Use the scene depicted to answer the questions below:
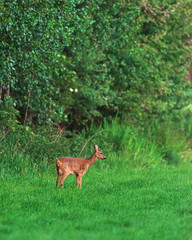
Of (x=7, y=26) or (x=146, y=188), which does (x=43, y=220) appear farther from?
(x=7, y=26)

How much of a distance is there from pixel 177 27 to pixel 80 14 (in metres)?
→ 6.74

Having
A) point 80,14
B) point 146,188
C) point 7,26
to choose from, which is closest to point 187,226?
point 146,188

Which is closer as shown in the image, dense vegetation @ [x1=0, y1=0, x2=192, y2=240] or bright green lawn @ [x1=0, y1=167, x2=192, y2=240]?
bright green lawn @ [x1=0, y1=167, x2=192, y2=240]

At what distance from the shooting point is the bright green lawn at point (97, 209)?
7305mm

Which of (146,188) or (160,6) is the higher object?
(160,6)

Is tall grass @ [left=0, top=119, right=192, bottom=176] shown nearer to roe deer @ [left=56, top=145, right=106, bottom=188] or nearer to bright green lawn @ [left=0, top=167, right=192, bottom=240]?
bright green lawn @ [left=0, top=167, right=192, bottom=240]

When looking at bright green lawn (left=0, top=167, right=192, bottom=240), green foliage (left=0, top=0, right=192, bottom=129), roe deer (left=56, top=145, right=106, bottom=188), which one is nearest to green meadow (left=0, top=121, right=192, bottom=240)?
bright green lawn (left=0, top=167, right=192, bottom=240)

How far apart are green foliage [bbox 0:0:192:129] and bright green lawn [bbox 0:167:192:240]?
2.81 metres

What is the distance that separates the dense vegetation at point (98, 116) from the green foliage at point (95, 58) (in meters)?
0.04

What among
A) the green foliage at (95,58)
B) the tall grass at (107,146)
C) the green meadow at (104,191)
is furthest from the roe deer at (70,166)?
the green foliage at (95,58)

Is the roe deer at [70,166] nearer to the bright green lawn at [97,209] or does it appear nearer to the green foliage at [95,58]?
the bright green lawn at [97,209]

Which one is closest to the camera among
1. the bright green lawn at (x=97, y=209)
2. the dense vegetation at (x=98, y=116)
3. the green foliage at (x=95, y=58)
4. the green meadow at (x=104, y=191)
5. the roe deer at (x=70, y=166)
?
the bright green lawn at (x=97, y=209)

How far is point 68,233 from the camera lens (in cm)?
711

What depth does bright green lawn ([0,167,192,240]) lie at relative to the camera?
24.0 feet
